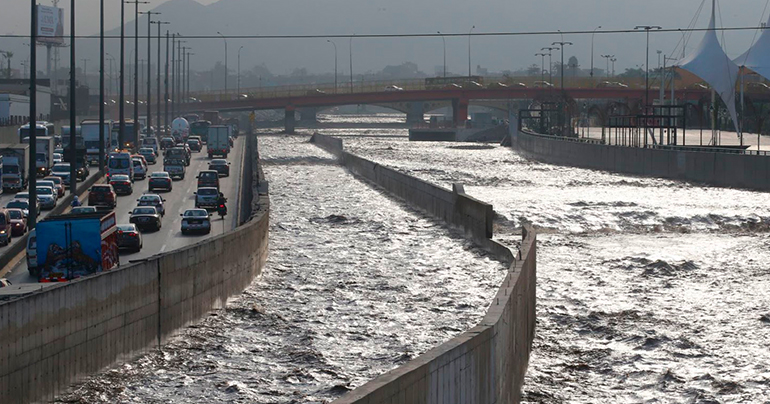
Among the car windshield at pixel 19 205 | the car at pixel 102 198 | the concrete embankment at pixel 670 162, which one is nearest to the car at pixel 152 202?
the car at pixel 102 198

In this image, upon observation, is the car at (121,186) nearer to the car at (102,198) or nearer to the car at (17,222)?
the car at (102,198)

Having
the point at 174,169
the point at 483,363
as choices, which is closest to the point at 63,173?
the point at 174,169

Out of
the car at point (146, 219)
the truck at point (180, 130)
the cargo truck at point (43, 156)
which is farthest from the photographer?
the truck at point (180, 130)

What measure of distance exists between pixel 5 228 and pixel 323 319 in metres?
19.7

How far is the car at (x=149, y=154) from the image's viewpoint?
113812 mm

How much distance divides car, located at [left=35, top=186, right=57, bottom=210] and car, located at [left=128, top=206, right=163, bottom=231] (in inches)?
378

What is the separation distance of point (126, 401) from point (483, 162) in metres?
109

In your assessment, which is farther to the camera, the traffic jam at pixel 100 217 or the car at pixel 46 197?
the car at pixel 46 197

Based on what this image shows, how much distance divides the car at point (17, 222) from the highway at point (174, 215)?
5038 mm

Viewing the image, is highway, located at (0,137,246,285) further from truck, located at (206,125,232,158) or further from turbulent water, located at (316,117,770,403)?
turbulent water, located at (316,117,770,403)

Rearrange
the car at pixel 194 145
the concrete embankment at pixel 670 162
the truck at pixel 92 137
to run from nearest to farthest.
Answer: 1. the concrete embankment at pixel 670 162
2. the truck at pixel 92 137
3. the car at pixel 194 145

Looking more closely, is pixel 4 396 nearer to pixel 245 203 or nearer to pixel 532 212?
pixel 245 203

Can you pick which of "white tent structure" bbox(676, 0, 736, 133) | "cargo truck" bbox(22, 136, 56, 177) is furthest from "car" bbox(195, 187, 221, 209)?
"white tent structure" bbox(676, 0, 736, 133)

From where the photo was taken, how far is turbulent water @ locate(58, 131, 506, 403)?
26781mm
